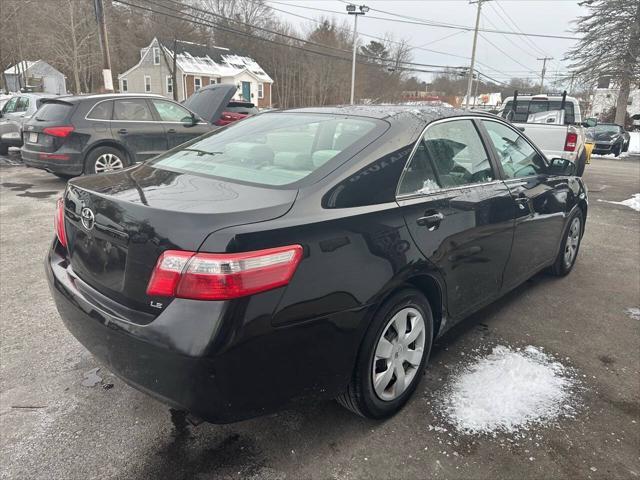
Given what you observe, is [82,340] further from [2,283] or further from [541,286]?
[541,286]

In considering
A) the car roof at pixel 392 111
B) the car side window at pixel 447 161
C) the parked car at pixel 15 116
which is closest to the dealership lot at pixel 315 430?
the car side window at pixel 447 161

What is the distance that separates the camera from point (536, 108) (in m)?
12.4

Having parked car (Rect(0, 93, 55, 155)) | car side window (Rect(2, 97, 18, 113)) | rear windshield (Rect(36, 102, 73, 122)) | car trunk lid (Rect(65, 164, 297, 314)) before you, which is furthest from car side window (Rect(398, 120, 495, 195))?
car side window (Rect(2, 97, 18, 113))

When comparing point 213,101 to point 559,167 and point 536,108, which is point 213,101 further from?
point 536,108

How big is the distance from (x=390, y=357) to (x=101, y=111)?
7.57m

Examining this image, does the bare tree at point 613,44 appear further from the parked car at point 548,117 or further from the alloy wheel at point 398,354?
the alloy wheel at point 398,354

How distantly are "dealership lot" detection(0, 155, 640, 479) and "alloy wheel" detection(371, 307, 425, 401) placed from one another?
19 cm

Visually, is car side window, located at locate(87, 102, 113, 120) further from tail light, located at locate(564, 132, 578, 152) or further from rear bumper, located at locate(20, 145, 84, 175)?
tail light, located at locate(564, 132, 578, 152)

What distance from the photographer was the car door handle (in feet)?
7.88

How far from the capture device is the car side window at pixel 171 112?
876cm

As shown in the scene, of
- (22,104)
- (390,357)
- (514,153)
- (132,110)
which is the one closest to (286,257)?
(390,357)

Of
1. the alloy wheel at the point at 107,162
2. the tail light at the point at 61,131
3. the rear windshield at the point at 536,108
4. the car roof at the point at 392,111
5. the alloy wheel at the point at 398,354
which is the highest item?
the rear windshield at the point at 536,108

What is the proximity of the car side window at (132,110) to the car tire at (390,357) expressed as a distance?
7434 mm

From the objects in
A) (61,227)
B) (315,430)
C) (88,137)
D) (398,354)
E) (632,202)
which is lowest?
(315,430)
